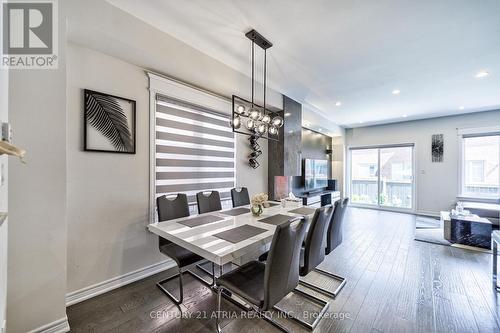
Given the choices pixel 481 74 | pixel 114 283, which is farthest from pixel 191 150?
pixel 481 74

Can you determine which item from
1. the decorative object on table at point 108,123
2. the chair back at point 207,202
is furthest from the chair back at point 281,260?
the decorative object on table at point 108,123

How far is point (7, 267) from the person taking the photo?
1.45 meters

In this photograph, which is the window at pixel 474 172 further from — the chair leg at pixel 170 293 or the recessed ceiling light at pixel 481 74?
the chair leg at pixel 170 293

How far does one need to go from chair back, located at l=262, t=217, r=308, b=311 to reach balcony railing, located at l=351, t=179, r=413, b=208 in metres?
6.79

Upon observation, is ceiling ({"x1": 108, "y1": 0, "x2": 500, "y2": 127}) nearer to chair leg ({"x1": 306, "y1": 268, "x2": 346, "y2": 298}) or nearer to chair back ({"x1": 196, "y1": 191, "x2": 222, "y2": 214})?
chair back ({"x1": 196, "y1": 191, "x2": 222, "y2": 214})

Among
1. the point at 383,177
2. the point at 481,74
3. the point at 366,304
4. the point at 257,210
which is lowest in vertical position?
the point at 366,304

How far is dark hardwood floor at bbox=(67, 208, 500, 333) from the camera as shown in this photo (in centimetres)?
176

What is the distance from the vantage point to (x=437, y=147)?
6023 mm

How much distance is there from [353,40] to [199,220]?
286 centimetres

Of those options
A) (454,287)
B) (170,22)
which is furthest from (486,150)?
(170,22)

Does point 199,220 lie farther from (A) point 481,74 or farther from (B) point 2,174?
(A) point 481,74

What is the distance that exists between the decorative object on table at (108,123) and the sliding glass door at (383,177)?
743cm

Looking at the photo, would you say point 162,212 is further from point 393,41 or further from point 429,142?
point 429,142

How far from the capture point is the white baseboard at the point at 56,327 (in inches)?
61.6
